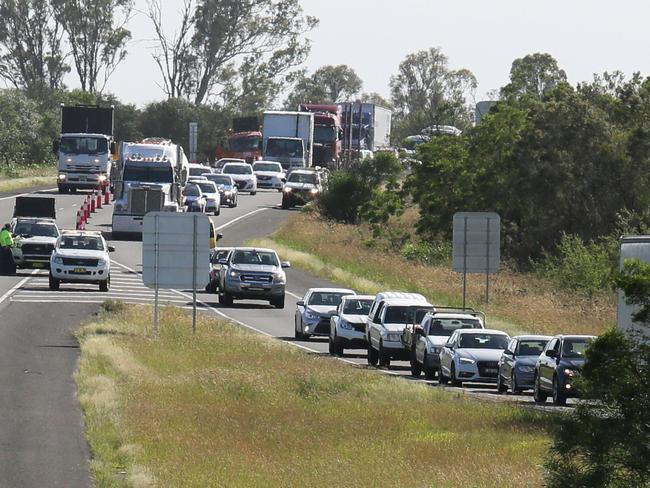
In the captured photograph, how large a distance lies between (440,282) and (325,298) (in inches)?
633

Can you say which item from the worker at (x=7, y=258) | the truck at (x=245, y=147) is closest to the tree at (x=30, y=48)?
the truck at (x=245, y=147)

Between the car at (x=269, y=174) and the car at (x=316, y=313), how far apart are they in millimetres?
55943

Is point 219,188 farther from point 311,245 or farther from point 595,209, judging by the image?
point 595,209

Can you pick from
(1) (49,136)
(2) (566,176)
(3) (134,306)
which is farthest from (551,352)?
(1) (49,136)

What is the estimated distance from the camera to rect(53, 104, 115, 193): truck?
83.6 meters

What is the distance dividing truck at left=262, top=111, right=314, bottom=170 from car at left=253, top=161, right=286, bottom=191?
2.45 ft

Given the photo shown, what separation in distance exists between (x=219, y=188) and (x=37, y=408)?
62905 millimetres

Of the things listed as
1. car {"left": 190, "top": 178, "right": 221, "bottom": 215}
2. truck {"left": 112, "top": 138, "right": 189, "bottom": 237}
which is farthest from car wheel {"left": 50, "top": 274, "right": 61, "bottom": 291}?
car {"left": 190, "top": 178, "right": 221, "bottom": 215}

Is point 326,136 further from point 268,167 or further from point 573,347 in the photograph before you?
point 573,347

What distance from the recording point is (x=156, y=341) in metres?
39.5

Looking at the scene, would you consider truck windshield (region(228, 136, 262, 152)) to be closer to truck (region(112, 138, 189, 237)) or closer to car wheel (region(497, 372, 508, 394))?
truck (region(112, 138, 189, 237))

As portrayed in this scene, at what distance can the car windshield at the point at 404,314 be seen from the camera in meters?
39.6

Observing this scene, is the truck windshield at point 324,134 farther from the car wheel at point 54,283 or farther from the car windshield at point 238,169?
the car wheel at point 54,283

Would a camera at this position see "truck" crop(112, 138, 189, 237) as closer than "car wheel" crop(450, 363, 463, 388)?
No
